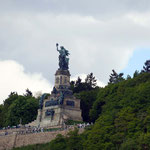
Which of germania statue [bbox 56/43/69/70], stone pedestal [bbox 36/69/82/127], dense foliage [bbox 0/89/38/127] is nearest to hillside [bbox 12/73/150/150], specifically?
stone pedestal [bbox 36/69/82/127]

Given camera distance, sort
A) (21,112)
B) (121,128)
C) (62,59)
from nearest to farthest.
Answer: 1. (121,128)
2. (62,59)
3. (21,112)

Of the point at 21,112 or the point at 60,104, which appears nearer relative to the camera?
the point at 60,104

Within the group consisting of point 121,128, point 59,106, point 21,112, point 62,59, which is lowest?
point 121,128

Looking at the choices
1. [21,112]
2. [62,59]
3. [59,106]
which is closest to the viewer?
[59,106]

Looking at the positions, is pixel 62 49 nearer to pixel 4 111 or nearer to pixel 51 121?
pixel 51 121

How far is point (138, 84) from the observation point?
68250 mm

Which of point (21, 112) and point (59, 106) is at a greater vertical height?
point (21, 112)

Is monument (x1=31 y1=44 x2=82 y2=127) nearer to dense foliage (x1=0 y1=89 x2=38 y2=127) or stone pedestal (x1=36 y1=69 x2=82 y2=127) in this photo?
stone pedestal (x1=36 y1=69 x2=82 y2=127)

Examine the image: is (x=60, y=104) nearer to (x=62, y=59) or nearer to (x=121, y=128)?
(x=62, y=59)

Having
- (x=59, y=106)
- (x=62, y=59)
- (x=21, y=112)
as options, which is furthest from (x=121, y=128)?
(x=21, y=112)

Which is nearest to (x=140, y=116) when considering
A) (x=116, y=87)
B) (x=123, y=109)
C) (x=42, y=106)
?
(x=123, y=109)

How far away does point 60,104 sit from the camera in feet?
236

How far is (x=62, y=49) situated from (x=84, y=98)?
317 inches

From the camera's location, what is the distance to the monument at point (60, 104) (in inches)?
2817
